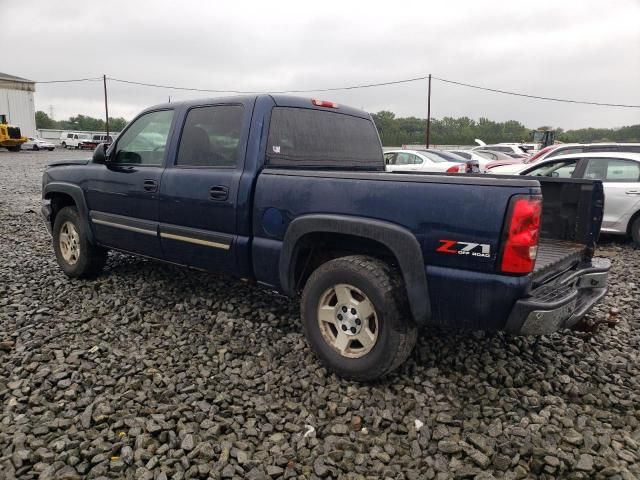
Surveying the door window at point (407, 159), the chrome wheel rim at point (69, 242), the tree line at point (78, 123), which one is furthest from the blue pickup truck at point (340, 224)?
the tree line at point (78, 123)

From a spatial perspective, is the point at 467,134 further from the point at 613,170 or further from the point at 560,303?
the point at 560,303

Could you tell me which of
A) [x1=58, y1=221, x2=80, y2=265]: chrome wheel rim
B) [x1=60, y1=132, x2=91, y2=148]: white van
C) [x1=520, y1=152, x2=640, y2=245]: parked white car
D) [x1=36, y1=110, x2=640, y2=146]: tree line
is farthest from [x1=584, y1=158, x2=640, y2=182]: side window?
[x1=60, y1=132, x2=91, y2=148]: white van

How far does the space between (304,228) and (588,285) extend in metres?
2.03

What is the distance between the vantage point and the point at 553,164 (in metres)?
8.55

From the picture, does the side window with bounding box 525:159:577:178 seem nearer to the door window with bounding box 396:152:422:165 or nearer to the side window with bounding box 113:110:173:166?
the door window with bounding box 396:152:422:165

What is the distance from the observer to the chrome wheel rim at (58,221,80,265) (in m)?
5.38

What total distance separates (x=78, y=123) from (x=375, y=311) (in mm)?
113664

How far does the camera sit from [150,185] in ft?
14.3

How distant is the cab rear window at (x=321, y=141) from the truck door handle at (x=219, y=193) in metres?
0.39

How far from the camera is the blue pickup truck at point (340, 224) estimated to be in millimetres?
2705

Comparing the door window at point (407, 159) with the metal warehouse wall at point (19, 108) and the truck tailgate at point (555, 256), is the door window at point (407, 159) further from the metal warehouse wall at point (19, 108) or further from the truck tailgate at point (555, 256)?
the metal warehouse wall at point (19, 108)

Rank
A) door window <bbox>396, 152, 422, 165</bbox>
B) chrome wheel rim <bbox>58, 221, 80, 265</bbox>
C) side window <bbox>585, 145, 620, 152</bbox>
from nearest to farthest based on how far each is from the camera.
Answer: chrome wheel rim <bbox>58, 221, 80, 265</bbox> < side window <bbox>585, 145, 620, 152</bbox> < door window <bbox>396, 152, 422, 165</bbox>

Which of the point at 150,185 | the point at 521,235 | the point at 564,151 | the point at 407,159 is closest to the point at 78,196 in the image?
the point at 150,185

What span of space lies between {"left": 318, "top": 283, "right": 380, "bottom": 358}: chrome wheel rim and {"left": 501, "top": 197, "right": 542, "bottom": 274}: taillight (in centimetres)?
90
